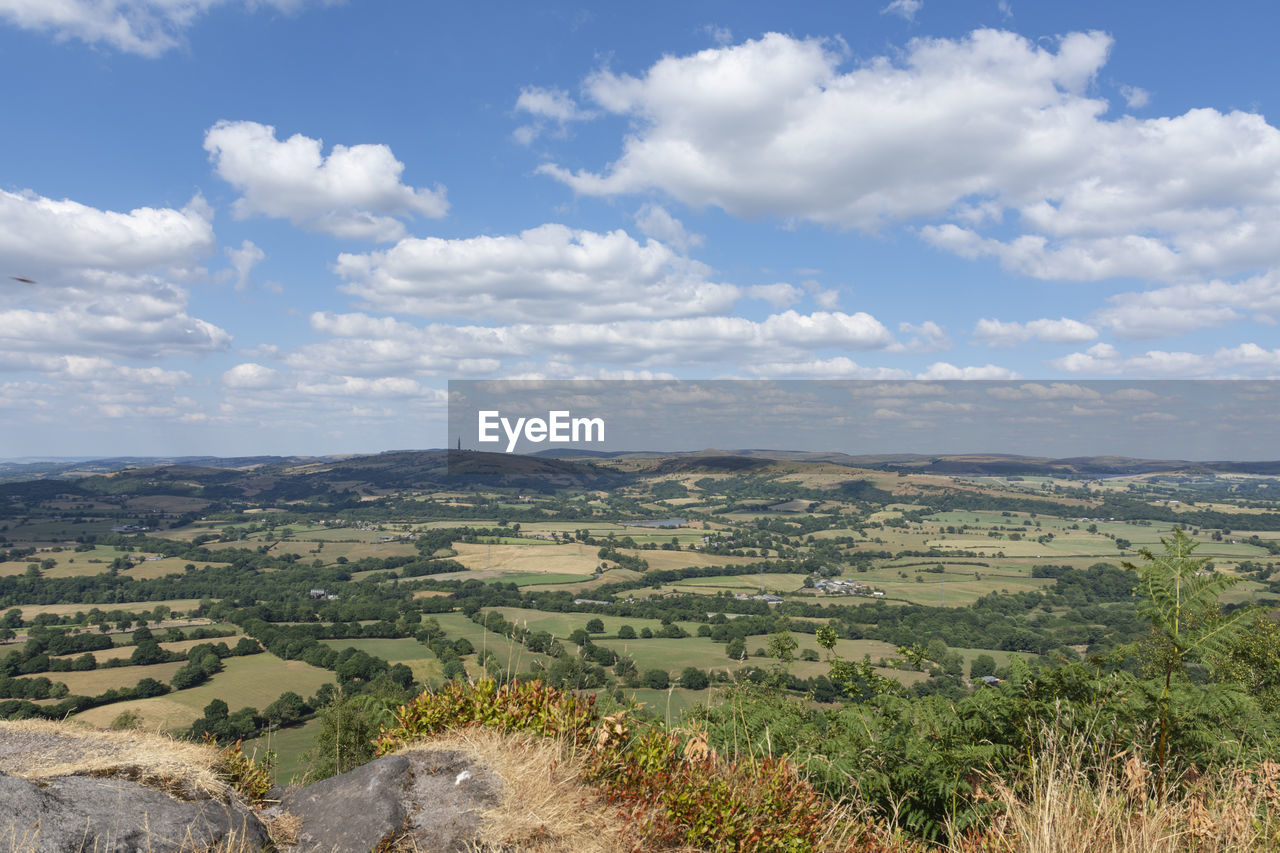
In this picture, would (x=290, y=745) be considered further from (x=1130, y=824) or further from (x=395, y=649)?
(x=1130, y=824)

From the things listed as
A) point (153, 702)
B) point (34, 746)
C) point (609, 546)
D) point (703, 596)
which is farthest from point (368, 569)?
point (34, 746)

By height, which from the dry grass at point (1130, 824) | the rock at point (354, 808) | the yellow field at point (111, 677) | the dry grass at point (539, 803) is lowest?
the yellow field at point (111, 677)

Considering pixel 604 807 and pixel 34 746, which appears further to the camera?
pixel 34 746

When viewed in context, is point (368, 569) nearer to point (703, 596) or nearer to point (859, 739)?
point (703, 596)

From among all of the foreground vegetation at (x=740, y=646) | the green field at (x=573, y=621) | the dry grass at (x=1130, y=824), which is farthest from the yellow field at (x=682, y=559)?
the dry grass at (x=1130, y=824)

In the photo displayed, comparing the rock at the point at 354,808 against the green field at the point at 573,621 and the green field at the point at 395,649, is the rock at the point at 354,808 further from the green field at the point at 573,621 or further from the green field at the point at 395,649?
the green field at the point at 573,621

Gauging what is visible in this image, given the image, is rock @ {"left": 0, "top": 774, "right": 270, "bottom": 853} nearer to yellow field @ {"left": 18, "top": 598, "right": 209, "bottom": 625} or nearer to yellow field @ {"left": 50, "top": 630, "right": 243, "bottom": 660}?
yellow field @ {"left": 50, "top": 630, "right": 243, "bottom": 660}

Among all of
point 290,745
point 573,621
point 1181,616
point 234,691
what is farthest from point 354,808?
point 573,621
